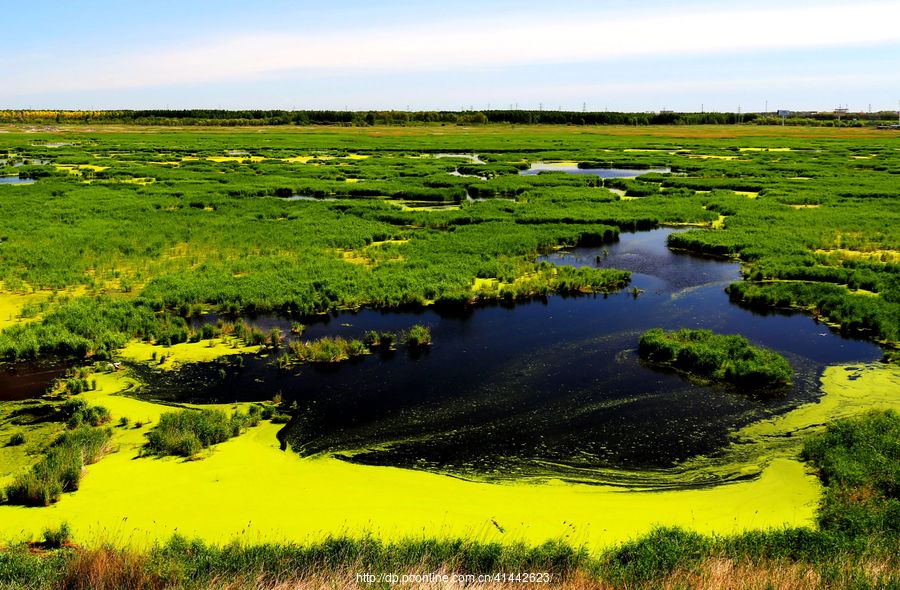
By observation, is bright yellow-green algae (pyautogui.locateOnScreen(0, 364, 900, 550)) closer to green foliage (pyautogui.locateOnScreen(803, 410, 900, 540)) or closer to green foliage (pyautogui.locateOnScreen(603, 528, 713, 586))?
green foliage (pyautogui.locateOnScreen(803, 410, 900, 540))

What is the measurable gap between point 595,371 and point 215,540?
984 centimetres

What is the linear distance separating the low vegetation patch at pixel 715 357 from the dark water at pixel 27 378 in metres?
14.3

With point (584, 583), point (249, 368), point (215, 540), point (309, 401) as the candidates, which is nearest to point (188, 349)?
point (249, 368)

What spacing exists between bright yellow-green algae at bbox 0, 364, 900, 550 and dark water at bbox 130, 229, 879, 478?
789mm

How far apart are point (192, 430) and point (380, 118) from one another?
16276 centimetres

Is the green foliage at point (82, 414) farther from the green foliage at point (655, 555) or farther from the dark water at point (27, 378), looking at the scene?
the green foliage at point (655, 555)

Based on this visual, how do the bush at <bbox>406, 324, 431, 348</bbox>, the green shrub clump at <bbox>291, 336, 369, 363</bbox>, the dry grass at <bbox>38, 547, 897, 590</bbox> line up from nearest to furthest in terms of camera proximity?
the dry grass at <bbox>38, 547, 897, 590</bbox>, the green shrub clump at <bbox>291, 336, 369, 363</bbox>, the bush at <bbox>406, 324, 431, 348</bbox>

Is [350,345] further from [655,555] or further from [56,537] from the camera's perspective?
[655,555]

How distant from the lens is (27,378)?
48.3ft

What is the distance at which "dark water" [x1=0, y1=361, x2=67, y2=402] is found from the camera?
1388 cm

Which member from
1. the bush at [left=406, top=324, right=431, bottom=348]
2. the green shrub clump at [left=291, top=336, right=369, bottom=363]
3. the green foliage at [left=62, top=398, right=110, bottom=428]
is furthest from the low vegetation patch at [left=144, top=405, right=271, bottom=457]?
the bush at [left=406, top=324, right=431, bottom=348]

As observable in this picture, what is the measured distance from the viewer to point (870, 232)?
30203mm

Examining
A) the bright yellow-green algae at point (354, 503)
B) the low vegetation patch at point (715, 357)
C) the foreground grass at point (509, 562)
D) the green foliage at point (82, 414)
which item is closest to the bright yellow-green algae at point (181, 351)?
the green foliage at point (82, 414)

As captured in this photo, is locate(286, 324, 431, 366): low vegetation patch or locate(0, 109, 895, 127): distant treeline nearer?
locate(286, 324, 431, 366): low vegetation patch
